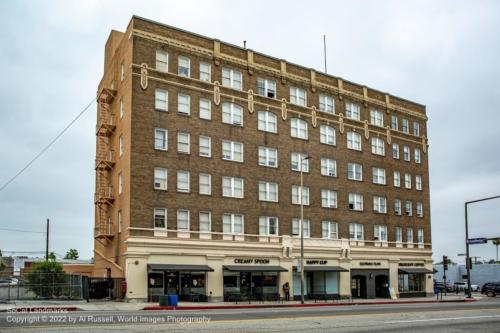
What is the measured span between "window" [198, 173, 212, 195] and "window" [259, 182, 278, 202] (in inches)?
215

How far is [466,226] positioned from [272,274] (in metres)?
23.8

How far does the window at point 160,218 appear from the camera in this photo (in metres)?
44.6

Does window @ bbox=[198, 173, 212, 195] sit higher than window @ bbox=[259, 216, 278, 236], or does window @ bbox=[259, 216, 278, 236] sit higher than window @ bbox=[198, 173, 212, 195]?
window @ bbox=[198, 173, 212, 195]

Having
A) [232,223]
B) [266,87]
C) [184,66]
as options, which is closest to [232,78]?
[266,87]

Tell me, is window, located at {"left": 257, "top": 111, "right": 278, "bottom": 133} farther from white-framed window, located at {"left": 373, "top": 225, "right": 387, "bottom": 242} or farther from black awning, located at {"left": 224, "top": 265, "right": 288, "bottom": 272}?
white-framed window, located at {"left": 373, "top": 225, "right": 387, "bottom": 242}

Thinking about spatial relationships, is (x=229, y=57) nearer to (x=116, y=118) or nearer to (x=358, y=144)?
(x=116, y=118)

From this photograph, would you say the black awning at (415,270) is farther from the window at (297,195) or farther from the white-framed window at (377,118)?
the white-framed window at (377,118)

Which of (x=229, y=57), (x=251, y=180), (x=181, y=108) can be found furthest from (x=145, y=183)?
(x=229, y=57)

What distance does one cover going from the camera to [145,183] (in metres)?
44.5

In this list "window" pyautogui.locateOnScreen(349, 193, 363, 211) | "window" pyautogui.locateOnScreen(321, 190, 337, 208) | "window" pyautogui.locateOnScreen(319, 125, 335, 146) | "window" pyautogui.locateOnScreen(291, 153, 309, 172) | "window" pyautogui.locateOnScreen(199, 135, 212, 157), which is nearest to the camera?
"window" pyautogui.locateOnScreen(199, 135, 212, 157)

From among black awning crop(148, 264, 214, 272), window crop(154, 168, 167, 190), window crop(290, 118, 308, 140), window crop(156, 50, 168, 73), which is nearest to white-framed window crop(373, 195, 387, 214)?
window crop(290, 118, 308, 140)

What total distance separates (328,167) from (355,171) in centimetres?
418

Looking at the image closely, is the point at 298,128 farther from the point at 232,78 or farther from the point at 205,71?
the point at 205,71

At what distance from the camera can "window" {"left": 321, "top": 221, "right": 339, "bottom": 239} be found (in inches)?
2215
